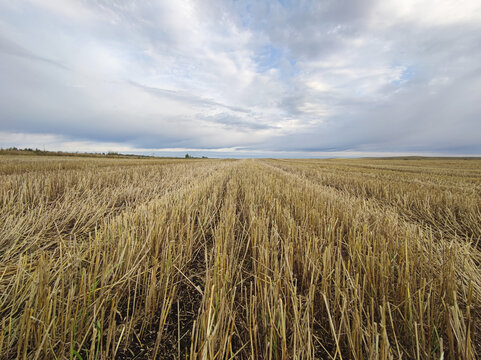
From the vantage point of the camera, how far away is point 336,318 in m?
1.05

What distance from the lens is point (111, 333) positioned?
31.5 inches

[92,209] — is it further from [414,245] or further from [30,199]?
[414,245]

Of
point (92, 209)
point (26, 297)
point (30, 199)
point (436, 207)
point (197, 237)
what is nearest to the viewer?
point (26, 297)

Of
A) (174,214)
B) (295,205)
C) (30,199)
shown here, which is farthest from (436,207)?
(30,199)

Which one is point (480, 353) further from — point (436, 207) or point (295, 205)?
point (436, 207)

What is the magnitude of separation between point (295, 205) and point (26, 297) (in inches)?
102

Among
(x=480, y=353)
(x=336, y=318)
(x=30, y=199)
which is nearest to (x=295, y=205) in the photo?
(x=336, y=318)

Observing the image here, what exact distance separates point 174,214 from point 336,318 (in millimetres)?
1681

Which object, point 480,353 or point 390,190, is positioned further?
point 390,190

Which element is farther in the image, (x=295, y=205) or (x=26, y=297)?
(x=295, y=205)

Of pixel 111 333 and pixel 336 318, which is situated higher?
pixel 111 333

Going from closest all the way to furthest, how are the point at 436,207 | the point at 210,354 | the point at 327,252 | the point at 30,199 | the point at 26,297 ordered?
the point at 210,354
the point at 26,297
the point at 327,252
the point at 30,199
the point at 436,207

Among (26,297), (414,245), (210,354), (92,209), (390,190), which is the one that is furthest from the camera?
(390,190)

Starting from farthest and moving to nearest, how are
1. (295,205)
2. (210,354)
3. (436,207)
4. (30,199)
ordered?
1. (436,207)
2. (30,199)
3. (295,205)
4. (210,354)
